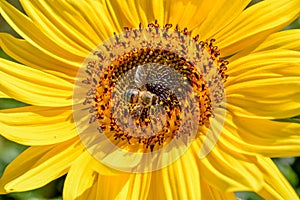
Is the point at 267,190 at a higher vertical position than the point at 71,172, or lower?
lower

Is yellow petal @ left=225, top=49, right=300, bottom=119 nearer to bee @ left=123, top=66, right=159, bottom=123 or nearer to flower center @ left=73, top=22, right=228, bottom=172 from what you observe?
flower center @ left=73, top=22, right=228, bottom=172

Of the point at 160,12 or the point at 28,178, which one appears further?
the point at 160,12

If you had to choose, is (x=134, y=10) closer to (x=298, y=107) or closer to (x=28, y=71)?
(x=28, y=71)

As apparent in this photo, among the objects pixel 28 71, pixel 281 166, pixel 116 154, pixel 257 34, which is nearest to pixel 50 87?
pixel 28 71

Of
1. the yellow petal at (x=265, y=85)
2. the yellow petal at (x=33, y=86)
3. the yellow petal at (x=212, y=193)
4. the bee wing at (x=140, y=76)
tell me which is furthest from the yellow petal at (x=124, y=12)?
the yellow petal at (x=212, y=193)

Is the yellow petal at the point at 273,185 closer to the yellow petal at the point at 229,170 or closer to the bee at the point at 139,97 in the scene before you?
the yellow petal at the point at 229,170

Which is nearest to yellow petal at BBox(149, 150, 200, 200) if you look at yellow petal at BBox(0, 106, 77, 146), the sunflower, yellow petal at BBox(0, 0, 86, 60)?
the sunflower

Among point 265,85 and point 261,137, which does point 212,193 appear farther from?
point 265,85
